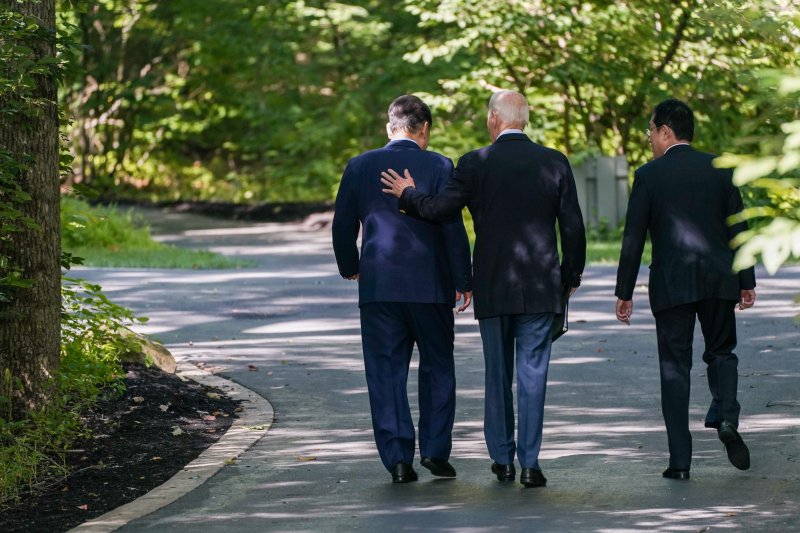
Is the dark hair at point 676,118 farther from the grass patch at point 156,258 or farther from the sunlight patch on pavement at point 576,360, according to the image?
the grass patch at point 156,258

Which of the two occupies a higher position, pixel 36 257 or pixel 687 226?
pixel 687 226

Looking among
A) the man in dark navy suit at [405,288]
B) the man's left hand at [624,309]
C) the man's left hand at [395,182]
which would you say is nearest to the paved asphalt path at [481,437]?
the man in dark navy suit at [405,288]

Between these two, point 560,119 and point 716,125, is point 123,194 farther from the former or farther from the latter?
point 716,125

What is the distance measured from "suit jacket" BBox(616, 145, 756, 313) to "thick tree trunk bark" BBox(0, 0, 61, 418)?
308 cm

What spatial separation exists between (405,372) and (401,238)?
669mm

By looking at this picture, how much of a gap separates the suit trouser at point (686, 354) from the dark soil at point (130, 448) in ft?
8.11

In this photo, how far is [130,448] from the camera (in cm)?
788

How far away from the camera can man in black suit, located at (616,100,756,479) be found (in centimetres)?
706

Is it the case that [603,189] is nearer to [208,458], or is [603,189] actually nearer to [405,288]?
[208,458]

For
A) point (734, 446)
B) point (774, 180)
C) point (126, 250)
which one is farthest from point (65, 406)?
point (126, 250)

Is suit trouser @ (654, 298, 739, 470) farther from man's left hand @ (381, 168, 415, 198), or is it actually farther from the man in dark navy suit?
man's left hand @ (381, 168, 415, 198)

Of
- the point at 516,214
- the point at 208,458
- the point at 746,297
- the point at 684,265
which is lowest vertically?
the point at 208,458

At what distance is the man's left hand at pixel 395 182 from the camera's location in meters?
7.07

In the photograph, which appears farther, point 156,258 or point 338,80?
point 338,80
